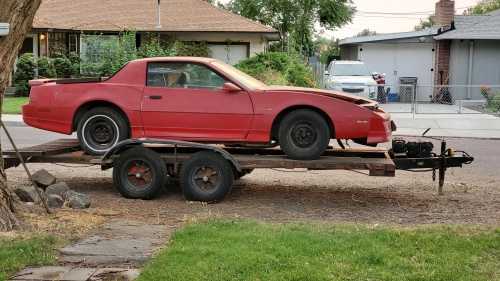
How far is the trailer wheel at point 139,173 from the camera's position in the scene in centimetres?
899

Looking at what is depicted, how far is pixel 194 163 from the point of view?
8906mm

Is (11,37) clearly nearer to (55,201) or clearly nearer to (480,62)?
(55,201)

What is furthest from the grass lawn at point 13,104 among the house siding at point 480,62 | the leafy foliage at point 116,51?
the house siding at point 480,62

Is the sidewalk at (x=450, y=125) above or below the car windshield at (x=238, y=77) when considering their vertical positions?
below

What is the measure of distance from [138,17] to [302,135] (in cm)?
2394

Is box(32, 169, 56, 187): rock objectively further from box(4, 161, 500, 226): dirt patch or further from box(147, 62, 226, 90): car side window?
box(147, 62, 226, 90): car side window

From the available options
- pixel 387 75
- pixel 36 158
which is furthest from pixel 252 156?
pixel 387 75

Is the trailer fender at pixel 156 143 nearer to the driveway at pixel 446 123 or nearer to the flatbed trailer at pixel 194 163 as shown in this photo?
the flatbed trailer at pixel 194 163

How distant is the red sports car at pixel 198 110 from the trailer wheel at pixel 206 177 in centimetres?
41

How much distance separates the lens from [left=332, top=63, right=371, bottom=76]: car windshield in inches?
1117

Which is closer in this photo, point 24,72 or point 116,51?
point 116,51

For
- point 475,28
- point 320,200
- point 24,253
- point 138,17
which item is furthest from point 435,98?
point 24,253

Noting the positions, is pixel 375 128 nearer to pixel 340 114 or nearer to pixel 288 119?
pixel 340 114

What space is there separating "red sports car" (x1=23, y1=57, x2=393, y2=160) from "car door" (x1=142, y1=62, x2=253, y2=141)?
0.04 ft
